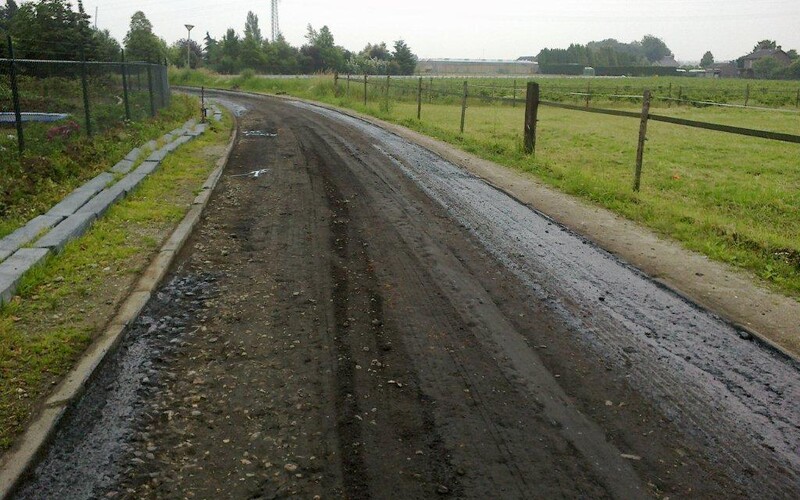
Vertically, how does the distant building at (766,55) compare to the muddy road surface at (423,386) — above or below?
above

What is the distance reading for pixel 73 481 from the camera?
3248 millimetres

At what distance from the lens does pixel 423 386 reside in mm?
4164

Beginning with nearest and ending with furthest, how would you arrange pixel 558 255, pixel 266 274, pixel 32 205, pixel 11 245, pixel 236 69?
1. pixel 266 274
2. pixel 11 245
3. pixel 558 255
4. pixel 32 205
5. pixel 236 69

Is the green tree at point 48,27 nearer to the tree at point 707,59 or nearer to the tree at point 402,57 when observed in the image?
the tree at point 402,57

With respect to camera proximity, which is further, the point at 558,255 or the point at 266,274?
the point at 558,255

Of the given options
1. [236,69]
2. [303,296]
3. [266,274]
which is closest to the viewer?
[303,296]

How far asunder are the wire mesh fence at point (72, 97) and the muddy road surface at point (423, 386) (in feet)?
27.5

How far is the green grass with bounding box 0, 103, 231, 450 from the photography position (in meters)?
4.11

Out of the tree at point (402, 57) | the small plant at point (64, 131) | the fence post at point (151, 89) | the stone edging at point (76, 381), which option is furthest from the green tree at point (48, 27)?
the tree at point (402, 57)

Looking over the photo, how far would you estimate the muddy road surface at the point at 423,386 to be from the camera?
329 centimetres

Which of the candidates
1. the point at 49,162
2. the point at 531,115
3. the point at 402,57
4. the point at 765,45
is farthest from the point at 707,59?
the point at 49,162

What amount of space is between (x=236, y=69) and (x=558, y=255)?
57.8 metres

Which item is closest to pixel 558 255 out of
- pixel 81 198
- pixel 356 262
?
pixel 356 262

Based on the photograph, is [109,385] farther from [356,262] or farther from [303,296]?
[356,262]
